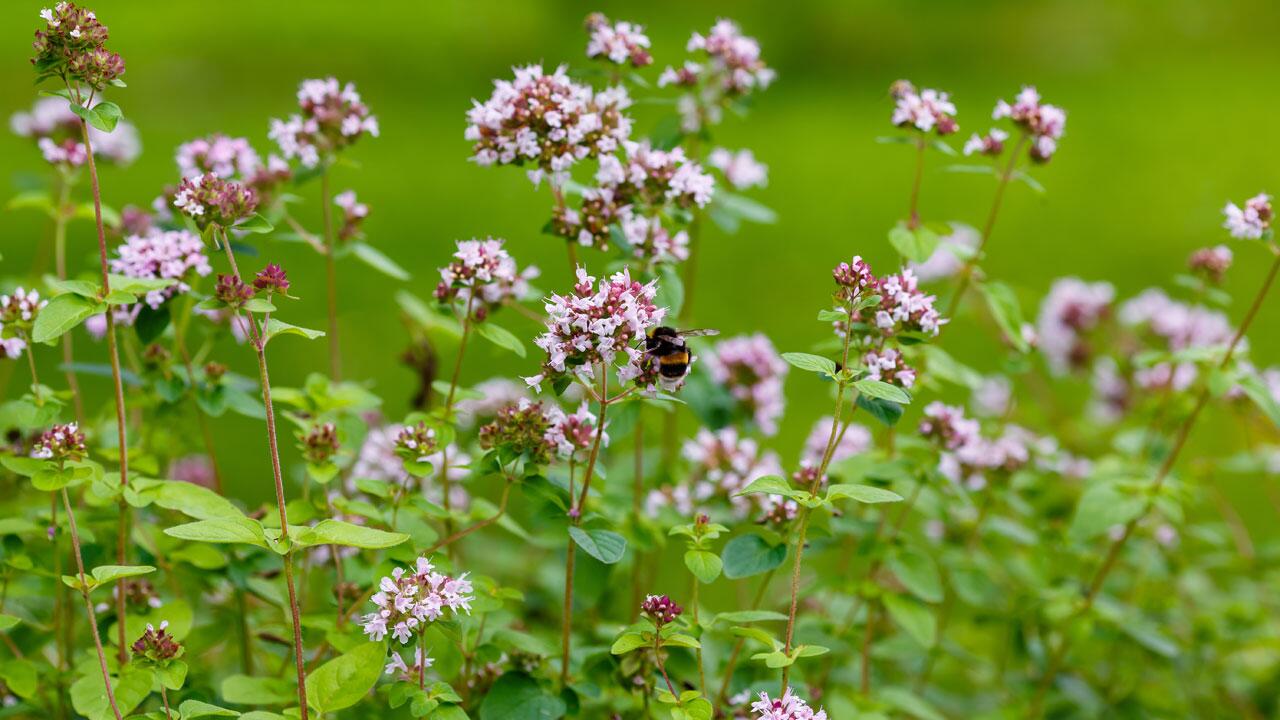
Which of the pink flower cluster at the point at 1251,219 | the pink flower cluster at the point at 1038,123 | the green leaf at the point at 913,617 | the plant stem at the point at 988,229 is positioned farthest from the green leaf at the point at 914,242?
the green leaf at the point at 913,617

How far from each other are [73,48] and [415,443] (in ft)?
2.11

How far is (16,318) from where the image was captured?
159 centimetres

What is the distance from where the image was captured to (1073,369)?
2.92 metres

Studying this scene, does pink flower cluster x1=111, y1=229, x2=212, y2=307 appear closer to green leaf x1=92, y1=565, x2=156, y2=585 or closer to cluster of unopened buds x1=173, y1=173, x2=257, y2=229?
cluster of unopened buds x1=173, y1=173, x2=257, y2=229

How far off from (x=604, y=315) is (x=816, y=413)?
260cm

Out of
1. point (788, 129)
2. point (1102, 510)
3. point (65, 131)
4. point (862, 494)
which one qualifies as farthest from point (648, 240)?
point (788, 129)

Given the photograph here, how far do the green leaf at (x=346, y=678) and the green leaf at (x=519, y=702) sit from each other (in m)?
0.18

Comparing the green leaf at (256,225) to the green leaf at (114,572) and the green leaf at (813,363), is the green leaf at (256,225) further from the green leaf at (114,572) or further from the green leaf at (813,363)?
the green leaf at (813,363)

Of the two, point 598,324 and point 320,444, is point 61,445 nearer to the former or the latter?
point 320,444

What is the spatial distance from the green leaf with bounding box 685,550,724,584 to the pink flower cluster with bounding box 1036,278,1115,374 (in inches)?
67.5

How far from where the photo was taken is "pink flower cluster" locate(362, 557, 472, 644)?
1.37 m

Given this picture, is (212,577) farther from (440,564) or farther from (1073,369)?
(1073,369)

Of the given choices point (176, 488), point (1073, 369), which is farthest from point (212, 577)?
point (1073, 369)

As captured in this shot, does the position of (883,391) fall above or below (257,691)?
above
